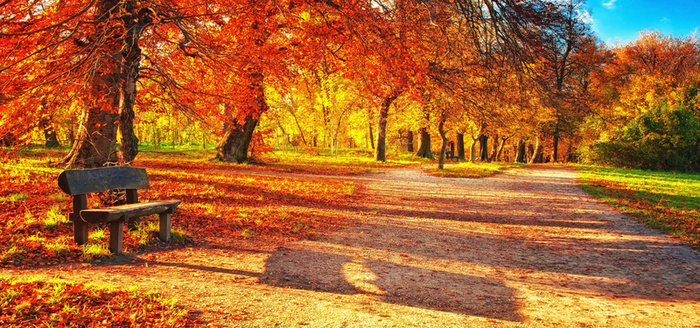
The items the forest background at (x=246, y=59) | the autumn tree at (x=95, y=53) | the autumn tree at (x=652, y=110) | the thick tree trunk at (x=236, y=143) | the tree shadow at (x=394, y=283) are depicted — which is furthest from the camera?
the autumn tree at (x=652, y=110)

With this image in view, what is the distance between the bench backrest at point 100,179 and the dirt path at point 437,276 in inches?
41.3

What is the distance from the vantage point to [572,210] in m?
11.7

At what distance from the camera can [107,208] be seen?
528 cm

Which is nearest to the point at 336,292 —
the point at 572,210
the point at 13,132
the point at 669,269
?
the point at 669,269

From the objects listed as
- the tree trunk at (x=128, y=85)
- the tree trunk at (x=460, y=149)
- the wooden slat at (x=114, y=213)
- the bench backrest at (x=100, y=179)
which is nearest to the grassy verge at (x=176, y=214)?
the wooden slat at (x=114, y=213)

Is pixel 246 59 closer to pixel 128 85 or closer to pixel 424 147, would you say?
pixel 128 85

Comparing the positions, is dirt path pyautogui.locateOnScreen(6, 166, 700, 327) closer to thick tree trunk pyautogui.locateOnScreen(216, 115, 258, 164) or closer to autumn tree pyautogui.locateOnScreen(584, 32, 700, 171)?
thick tree trunk pyautogui.locateOnScreen(216, 115, 258, 164)

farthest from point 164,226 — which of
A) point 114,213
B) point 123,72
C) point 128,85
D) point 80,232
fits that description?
point 123,72

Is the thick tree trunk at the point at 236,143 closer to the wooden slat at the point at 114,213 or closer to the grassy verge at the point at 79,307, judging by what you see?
the wooden slat at the point at 114,213

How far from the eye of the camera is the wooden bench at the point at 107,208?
496cm

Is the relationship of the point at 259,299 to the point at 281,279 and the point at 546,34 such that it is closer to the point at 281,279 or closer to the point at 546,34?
the point at 281,279

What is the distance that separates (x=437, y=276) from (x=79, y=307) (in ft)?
13.5

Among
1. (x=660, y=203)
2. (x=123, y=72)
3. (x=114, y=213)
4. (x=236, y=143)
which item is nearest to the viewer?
(x=114, y=213)

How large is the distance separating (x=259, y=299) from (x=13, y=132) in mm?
7172
